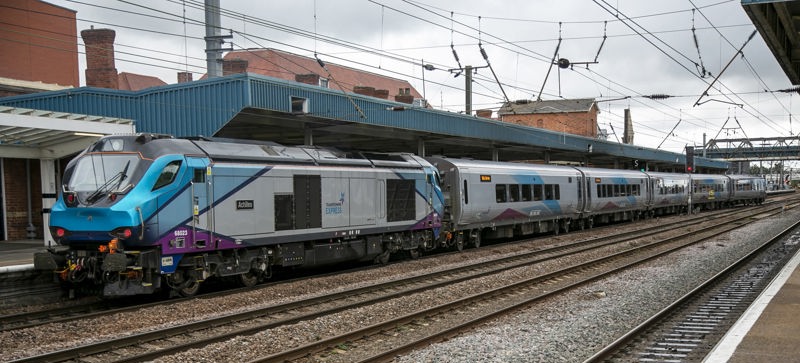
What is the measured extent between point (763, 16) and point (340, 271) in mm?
11185

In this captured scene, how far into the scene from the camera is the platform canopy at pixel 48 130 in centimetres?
1611

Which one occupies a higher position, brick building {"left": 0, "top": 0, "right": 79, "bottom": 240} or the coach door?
brick building {"left": 0, "top": 0, "right": 79, "bottom": 240}

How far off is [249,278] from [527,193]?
14.0 m

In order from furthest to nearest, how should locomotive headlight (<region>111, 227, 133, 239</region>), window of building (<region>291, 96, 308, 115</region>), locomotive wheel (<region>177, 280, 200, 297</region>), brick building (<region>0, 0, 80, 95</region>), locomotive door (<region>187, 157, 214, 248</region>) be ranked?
brick building (<region>0, 0, 80, 95</region>)
window of building (<region>291, 96, 308, 115</region>)
locomotive wheel (<region>177, 280, 200, 297</region>)
locomotive door (<region>187, 157, 214, 248</region>)
locomotive headlight (<region>111, 227, 133, 239</region>)

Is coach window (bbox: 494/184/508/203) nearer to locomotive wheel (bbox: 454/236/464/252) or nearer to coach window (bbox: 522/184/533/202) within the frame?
coach window (bbox: 522/184/533/202)

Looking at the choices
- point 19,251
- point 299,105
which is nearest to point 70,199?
point 19,251

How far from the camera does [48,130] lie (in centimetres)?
1684

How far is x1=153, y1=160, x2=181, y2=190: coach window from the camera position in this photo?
40.2 feet

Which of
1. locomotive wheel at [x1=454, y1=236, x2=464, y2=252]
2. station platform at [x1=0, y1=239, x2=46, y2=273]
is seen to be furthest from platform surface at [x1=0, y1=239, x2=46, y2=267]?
locomotive wheel at [x1=454, y1=236, x2=464, y2=252]

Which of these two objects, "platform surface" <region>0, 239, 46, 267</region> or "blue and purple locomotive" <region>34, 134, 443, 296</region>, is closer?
"blue and purple locomotive" <region>34, 134, 443, 296</region>

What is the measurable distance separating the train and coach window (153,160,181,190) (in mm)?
25

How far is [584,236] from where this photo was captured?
1107 inches

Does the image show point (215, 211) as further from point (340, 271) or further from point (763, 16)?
point (763, 16)

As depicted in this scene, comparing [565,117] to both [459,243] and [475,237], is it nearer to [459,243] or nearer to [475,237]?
[475,237]
